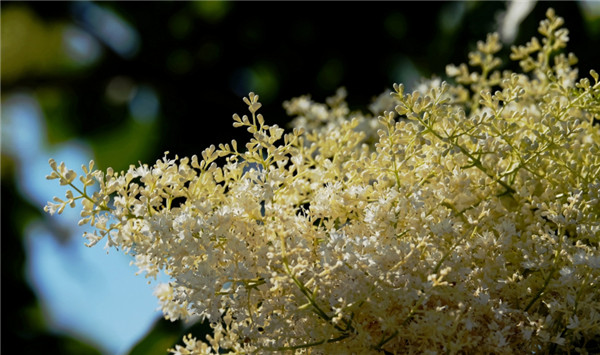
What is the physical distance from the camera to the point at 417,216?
486 millimetres

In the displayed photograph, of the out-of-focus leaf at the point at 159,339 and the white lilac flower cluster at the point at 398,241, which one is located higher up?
the out-of-focus leaf at the point at 159,339

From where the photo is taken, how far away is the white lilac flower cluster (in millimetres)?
453

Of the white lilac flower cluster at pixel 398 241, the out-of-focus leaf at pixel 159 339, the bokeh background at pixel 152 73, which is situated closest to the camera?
the white lilac flower cluster at pixel 398 241

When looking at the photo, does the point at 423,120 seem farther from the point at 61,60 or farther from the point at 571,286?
the point at 61,60

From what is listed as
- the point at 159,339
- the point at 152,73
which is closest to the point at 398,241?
the point at 159,339

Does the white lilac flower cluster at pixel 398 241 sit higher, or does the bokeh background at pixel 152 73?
the bokeh background at pixel 152 73

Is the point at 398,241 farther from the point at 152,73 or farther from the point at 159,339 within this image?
the point at 152,73

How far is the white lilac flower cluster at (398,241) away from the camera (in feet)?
1.49

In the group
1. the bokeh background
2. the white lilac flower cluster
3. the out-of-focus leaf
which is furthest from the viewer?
the bokeh background

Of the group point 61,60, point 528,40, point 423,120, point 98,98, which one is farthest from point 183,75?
point 423,120

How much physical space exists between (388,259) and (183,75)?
1.37 meters

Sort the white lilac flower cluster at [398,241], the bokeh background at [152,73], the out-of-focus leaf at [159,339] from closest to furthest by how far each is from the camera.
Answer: the white lilac flower cluster at [398,241] → the out-of-focus leaf at [159,339] → the bokeh background at [152,73]

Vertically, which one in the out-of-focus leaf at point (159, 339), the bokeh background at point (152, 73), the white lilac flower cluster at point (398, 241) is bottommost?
the white lilac flower cluster at point (398, 241)

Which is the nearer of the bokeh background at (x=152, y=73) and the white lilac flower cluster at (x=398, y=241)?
the white lilac flower cluster at (x=398, y=241)
